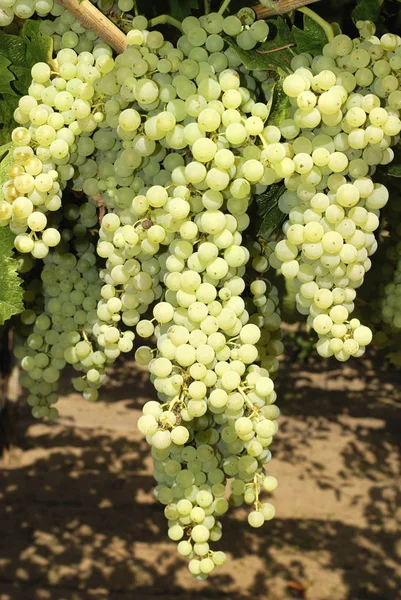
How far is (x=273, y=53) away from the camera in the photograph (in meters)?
0.85

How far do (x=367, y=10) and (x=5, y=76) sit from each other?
0.50 metres

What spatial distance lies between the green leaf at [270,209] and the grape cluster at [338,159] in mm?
129

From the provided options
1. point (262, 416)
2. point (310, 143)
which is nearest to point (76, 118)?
point (310, 143)

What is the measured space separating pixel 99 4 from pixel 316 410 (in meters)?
4.40

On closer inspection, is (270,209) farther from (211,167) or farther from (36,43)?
(36,43)

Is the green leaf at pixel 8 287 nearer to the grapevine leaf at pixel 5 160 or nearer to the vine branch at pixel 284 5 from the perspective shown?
the grapevine leaf at pixel 5 160

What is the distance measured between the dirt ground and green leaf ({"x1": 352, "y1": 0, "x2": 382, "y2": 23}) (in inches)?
123

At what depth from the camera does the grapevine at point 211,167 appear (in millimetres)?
745

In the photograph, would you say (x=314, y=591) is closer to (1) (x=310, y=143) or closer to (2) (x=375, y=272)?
(2) (x=375, y=272)

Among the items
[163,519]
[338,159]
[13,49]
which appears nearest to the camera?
[338,159]

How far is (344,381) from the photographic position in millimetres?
5309

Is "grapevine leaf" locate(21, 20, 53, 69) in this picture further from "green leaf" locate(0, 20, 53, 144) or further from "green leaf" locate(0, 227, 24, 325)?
"green leaf" locate(0, 227, 24, 325)

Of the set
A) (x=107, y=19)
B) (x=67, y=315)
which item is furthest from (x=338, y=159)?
(x=67, y=315)

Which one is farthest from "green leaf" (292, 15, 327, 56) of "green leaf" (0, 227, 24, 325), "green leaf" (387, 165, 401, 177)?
"green leaf" (0, 227, 24, 325)
